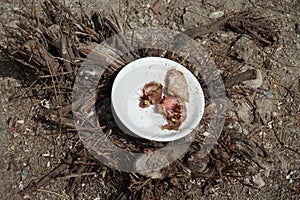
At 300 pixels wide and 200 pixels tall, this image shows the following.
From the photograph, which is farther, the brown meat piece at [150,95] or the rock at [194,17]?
the rock at [194,17]

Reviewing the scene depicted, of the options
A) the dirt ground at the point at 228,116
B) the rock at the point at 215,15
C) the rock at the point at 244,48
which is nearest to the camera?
the dirt ground at the point at 228,116

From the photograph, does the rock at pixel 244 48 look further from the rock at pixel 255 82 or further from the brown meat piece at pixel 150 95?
the brown meat piece at pixel 150 95

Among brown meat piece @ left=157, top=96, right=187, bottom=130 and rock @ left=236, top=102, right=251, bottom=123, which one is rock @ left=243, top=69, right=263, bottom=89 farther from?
brown meat piece @ left=157, top=96, right=187, bottom=130

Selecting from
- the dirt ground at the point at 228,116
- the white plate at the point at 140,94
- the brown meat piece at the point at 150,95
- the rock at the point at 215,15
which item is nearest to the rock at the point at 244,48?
the dirt ground at the point at 228,116

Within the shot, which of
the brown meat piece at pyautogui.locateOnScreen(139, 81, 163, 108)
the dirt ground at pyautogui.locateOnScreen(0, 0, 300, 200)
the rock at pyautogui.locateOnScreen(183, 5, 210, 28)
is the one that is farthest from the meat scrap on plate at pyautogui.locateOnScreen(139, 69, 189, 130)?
the rock at pyautogui.locateOnScreen(183, 5, 210, 28)

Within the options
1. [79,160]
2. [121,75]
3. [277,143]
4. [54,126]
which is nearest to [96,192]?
[79,160]
